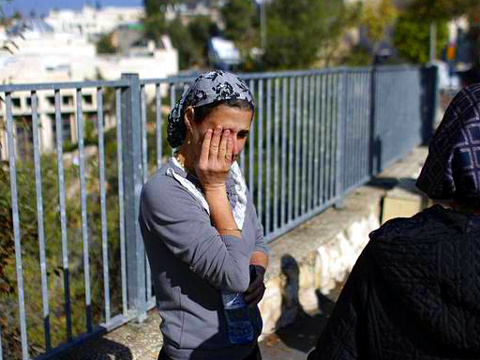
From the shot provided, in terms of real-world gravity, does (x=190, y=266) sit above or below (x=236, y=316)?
above

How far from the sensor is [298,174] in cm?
496

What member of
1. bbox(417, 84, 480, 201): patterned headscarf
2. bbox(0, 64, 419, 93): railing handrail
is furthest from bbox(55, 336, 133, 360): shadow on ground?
bbox(417, 84, 480, 201): patterned headscarf

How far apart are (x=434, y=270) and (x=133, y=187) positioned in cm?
209

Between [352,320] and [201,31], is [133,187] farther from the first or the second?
[201,31]

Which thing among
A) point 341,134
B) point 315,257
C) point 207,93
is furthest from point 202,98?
point 341,134

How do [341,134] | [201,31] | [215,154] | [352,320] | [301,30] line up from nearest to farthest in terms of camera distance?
[352,320] < [215,154] < [341,134] < [301,30] < [201,31]

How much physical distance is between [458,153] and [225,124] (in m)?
0.73

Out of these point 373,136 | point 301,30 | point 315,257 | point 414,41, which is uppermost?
point 301,30

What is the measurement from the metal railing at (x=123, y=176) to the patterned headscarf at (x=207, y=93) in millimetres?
857

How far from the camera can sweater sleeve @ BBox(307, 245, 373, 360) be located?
1.48 m

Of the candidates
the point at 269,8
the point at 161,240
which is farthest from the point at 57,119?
the point at 269,8

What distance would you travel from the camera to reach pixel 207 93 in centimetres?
186

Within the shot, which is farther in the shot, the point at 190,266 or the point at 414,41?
the point at 414,41

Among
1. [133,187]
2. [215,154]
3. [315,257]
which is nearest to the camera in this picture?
[215,154]
